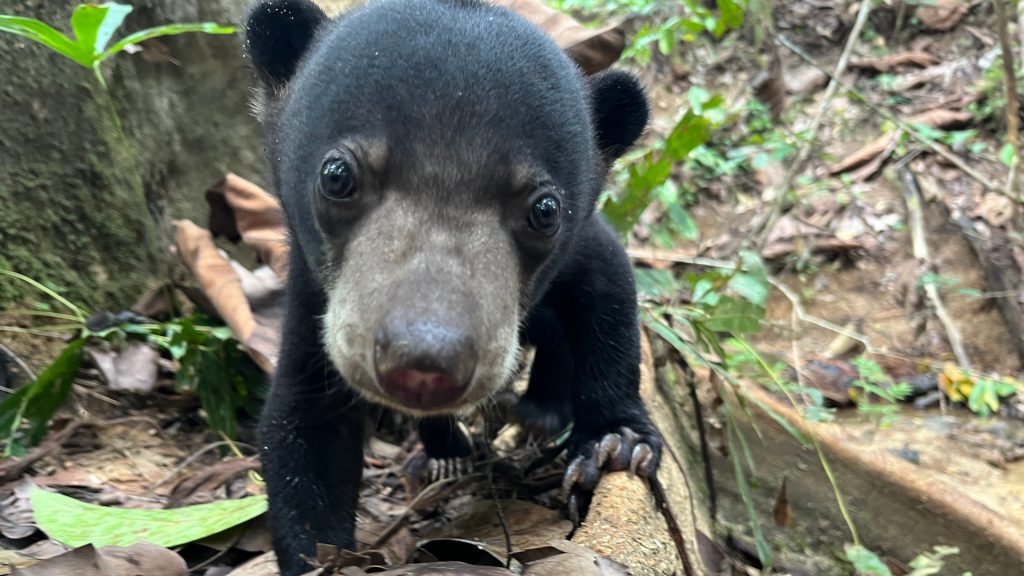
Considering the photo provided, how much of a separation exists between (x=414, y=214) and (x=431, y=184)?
0.30 ft

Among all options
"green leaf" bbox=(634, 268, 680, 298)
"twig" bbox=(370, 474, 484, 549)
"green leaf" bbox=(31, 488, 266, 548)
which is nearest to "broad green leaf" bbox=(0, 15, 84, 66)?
"green leaf" bbox=(31, 488, 266, 548)

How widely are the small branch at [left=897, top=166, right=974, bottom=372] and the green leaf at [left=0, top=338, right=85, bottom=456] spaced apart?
16.8 ft

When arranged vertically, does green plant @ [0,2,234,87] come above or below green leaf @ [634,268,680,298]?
above

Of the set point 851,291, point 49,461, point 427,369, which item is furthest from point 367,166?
point 851,291

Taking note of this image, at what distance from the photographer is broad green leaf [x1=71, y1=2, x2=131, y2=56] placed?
3.13 m

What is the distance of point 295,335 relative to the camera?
116 inches

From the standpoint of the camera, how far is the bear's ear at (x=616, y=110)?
10.1 ft

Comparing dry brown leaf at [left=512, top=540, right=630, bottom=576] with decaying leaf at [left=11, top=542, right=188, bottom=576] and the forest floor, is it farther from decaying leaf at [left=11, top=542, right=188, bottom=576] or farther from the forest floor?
decaying leaf at [left=11, top=542, right=188, bottom=576]

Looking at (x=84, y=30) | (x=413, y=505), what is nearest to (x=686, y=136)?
(x=413, y=505)

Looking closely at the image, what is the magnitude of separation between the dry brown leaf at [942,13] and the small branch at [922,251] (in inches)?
93.9

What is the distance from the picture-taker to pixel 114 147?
13.7 feet

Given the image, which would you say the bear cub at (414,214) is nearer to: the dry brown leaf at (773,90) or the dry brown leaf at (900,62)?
the dry brown leaf at (773,90)

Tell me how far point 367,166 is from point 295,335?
92cm

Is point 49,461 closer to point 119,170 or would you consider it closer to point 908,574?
point 119,170
